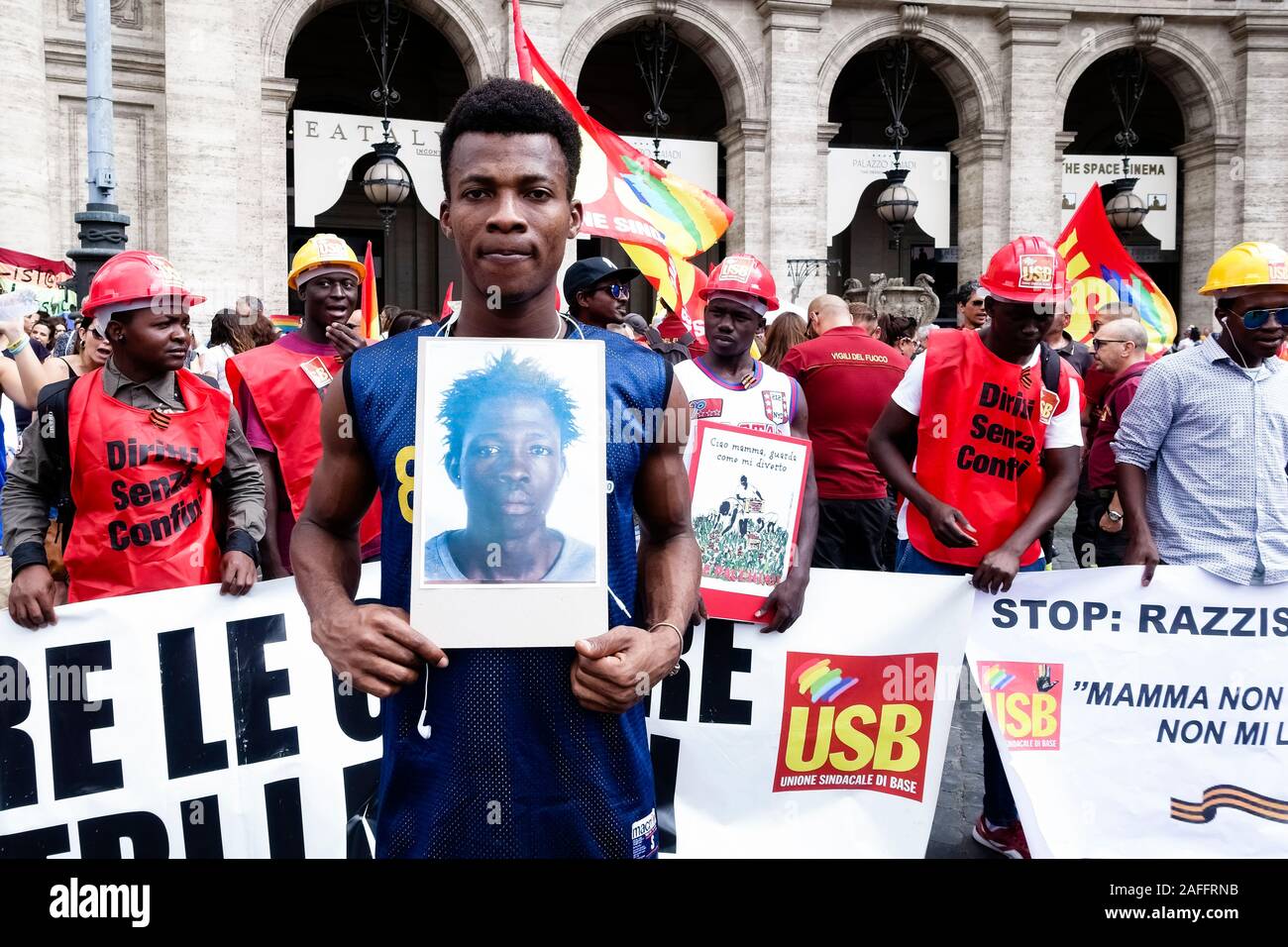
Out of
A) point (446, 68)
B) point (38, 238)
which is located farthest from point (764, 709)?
point (446, 68)

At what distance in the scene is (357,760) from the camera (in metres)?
4.29

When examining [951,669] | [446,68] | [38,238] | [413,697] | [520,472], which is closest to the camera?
[520,472]

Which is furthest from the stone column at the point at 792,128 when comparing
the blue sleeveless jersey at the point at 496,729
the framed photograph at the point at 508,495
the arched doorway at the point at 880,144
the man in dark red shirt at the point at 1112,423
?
the framed photograph at the point at 508,495

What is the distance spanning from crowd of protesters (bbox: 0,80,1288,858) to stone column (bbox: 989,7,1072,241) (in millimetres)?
18670

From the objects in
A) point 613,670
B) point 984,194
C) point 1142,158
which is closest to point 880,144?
point 1142,158

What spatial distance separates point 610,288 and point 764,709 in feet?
10.1

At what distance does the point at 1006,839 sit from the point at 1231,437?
6.00 ft

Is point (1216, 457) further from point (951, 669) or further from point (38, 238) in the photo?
point (38, 238)

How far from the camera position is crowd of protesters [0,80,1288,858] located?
2129mm

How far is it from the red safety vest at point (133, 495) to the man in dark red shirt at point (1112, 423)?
5.15m

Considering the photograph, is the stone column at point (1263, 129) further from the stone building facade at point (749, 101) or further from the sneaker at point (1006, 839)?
the sneaker at point (1006, 839)

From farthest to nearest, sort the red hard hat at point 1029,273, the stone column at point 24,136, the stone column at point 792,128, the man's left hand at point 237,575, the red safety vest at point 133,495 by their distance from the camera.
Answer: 1. the stone column at point 792,128
2. the stone column at point 24,136
3. the red hard hat at point 1029,273
4. the man's left hand at point 237,575
5. the red safety vest at point 133,495

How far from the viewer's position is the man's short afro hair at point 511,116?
2.13m

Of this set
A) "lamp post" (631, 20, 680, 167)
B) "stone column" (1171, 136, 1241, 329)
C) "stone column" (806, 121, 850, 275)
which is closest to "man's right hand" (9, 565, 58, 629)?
"lamp post" (631, 20, 680, 167)
